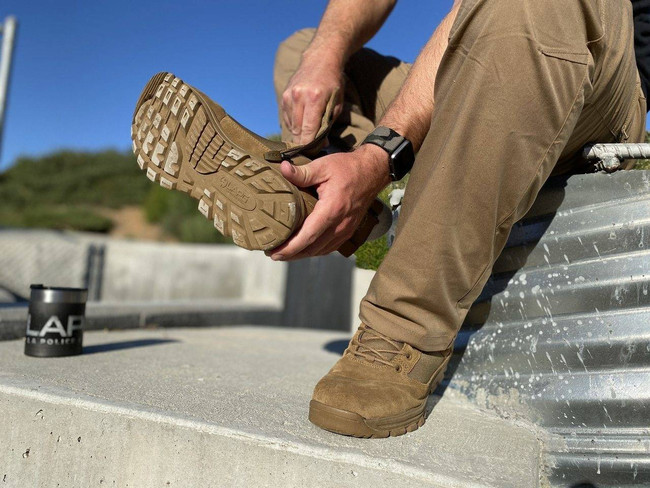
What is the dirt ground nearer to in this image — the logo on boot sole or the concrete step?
the concrete step

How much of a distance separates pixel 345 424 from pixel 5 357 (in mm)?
1145

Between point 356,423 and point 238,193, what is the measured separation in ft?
1.66

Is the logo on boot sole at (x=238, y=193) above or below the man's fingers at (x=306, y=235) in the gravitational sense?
above

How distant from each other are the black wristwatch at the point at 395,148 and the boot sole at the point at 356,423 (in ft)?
1.66

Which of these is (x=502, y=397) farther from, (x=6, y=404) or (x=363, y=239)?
(x=6, y=404)

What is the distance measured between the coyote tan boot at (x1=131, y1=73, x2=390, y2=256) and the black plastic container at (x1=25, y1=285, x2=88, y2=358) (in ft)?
2.06

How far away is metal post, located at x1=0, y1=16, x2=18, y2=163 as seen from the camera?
775 centimetres

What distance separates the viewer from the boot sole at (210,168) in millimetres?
1044

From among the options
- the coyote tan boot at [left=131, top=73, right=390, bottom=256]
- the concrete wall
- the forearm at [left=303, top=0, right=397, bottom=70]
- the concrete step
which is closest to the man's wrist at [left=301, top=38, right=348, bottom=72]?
the forearm at [left=303, top=0, right=397, bottom=70]

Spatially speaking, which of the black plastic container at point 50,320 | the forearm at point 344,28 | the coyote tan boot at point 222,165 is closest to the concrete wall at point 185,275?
the black plastic container at point 50,320

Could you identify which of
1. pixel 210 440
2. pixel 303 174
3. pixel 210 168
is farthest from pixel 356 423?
pixel 210 168

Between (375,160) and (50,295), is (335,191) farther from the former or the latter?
(50,295)

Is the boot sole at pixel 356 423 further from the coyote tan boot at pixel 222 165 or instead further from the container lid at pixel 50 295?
the container lid at pixel 50 295

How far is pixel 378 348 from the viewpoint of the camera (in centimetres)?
106
